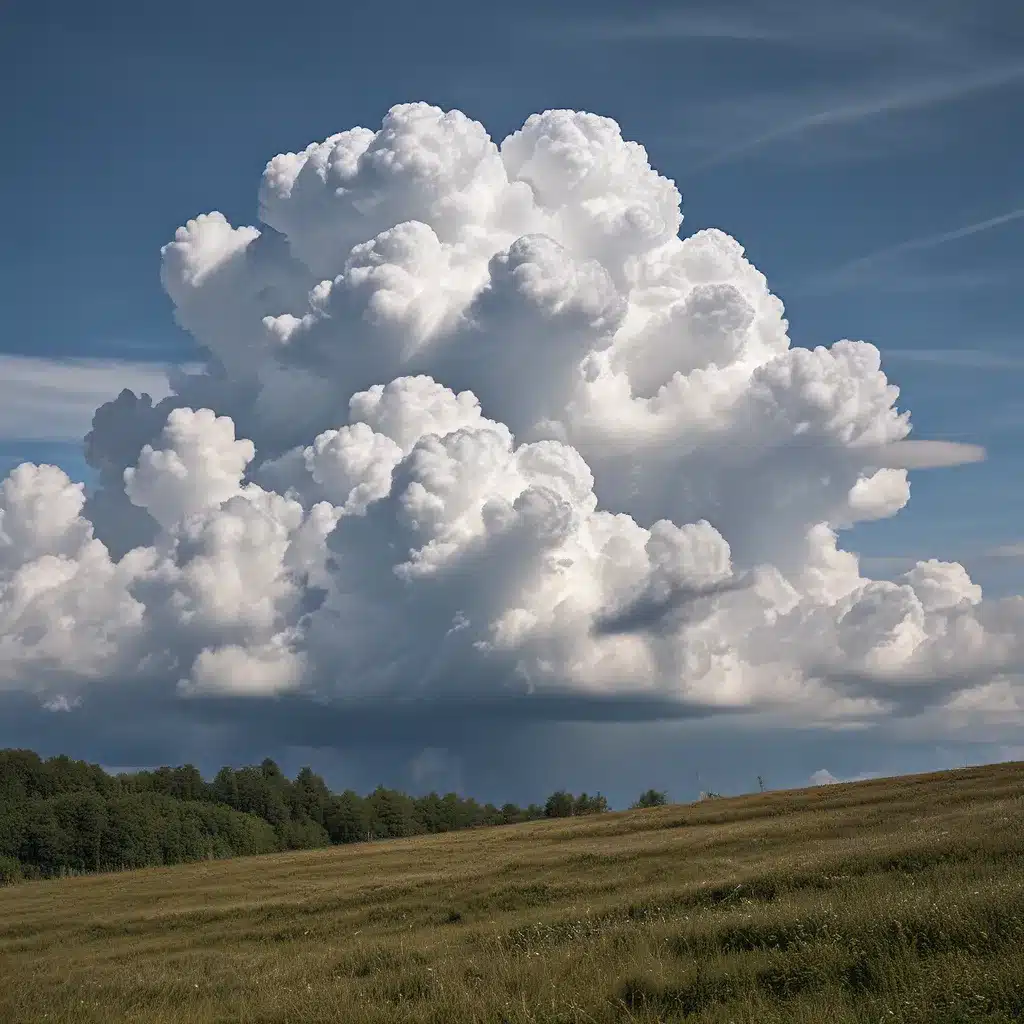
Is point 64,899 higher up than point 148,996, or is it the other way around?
point 148,996

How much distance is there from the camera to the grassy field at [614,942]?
14.7 meters

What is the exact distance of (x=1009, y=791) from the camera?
5431cm

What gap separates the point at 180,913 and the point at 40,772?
13747cm

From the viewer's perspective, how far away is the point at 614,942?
1975cm

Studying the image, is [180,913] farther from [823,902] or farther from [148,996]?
[823,902]

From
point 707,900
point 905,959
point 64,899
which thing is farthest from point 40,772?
point 905,959

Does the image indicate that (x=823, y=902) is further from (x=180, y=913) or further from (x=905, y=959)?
(x=180, y=913)

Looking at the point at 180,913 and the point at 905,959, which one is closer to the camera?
the point at 905,959

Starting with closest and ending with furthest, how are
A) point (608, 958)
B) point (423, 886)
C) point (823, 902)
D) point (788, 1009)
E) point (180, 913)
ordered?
point (788, 1009) < point (608, 958) < point (823, 902) < point (423, 886) < point (180, 913)

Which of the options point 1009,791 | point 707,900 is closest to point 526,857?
point 1009,791

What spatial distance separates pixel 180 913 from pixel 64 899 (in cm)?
2892

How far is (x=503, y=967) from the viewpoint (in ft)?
58.8

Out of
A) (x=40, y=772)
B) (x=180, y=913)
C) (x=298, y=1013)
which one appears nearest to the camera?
(x=298, y=1013)

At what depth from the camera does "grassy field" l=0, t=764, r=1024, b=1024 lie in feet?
48.4
